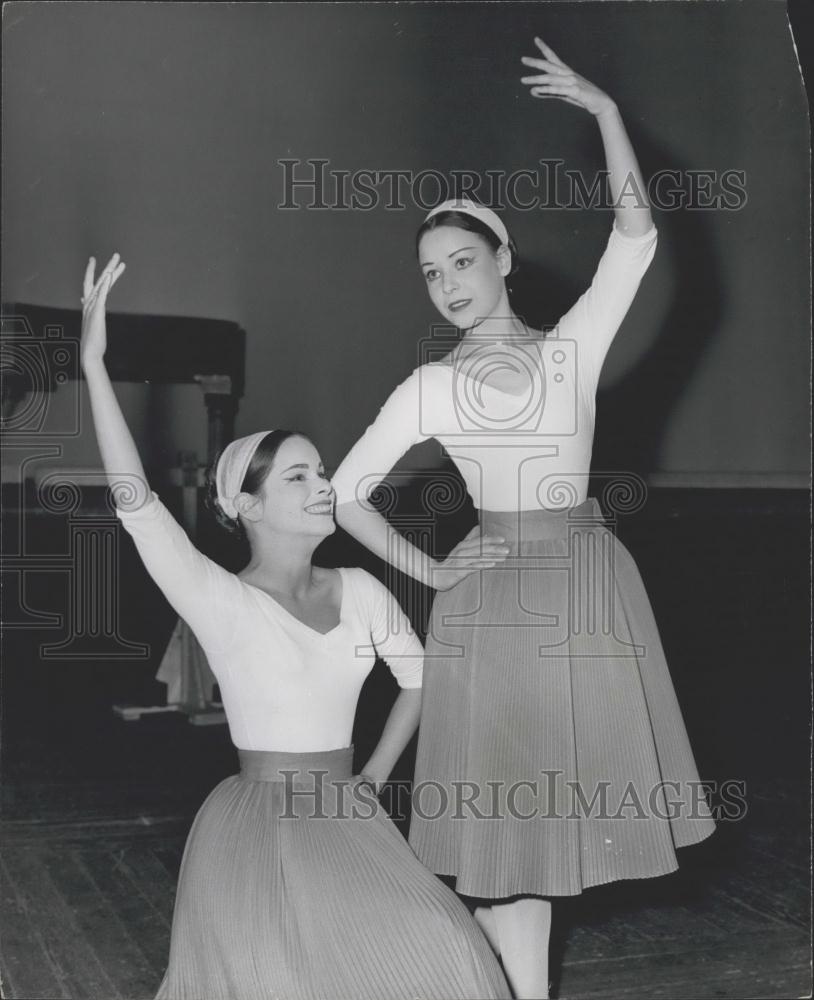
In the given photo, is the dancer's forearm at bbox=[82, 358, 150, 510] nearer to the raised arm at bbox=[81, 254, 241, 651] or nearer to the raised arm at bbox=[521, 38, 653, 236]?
the raised arm at bbox=[81, 254, 241, 651]

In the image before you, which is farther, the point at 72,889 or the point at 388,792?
the point at 388,792

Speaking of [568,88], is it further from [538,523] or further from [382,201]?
[382,201]

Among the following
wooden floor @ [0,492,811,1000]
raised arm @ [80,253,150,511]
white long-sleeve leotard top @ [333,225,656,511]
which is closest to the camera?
raised arm @ [80,253,150,511]

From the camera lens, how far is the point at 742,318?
14.4 ft

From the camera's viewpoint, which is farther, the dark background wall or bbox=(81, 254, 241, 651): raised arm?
the dark background wall

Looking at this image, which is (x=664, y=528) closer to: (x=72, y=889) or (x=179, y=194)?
(x=179, y=194)

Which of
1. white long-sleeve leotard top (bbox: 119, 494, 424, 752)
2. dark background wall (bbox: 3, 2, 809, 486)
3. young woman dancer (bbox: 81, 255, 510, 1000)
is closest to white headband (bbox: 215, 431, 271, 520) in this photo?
young woman dancer (bbox: 81, 255, 510, 1000)

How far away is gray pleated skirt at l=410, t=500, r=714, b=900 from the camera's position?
5.72 ft

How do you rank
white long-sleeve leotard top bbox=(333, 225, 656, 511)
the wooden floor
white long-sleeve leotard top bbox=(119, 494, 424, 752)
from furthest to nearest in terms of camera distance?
the wooden floor
white long-sleeve leotard top bbox=(333, 225, 656, 511)
white long-sleeve leotard top bbox=(119, 494, 424, 752)

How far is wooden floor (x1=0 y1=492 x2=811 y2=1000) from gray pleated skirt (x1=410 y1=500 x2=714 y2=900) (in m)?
0.54

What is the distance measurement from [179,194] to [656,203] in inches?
65.0

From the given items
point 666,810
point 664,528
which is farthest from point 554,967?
point 664,528

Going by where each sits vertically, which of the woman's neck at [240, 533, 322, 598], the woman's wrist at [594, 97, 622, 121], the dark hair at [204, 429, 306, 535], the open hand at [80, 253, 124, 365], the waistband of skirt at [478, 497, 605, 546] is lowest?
the woman's neck at [240, 533, 322, 598]

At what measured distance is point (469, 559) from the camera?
1.84 metres
